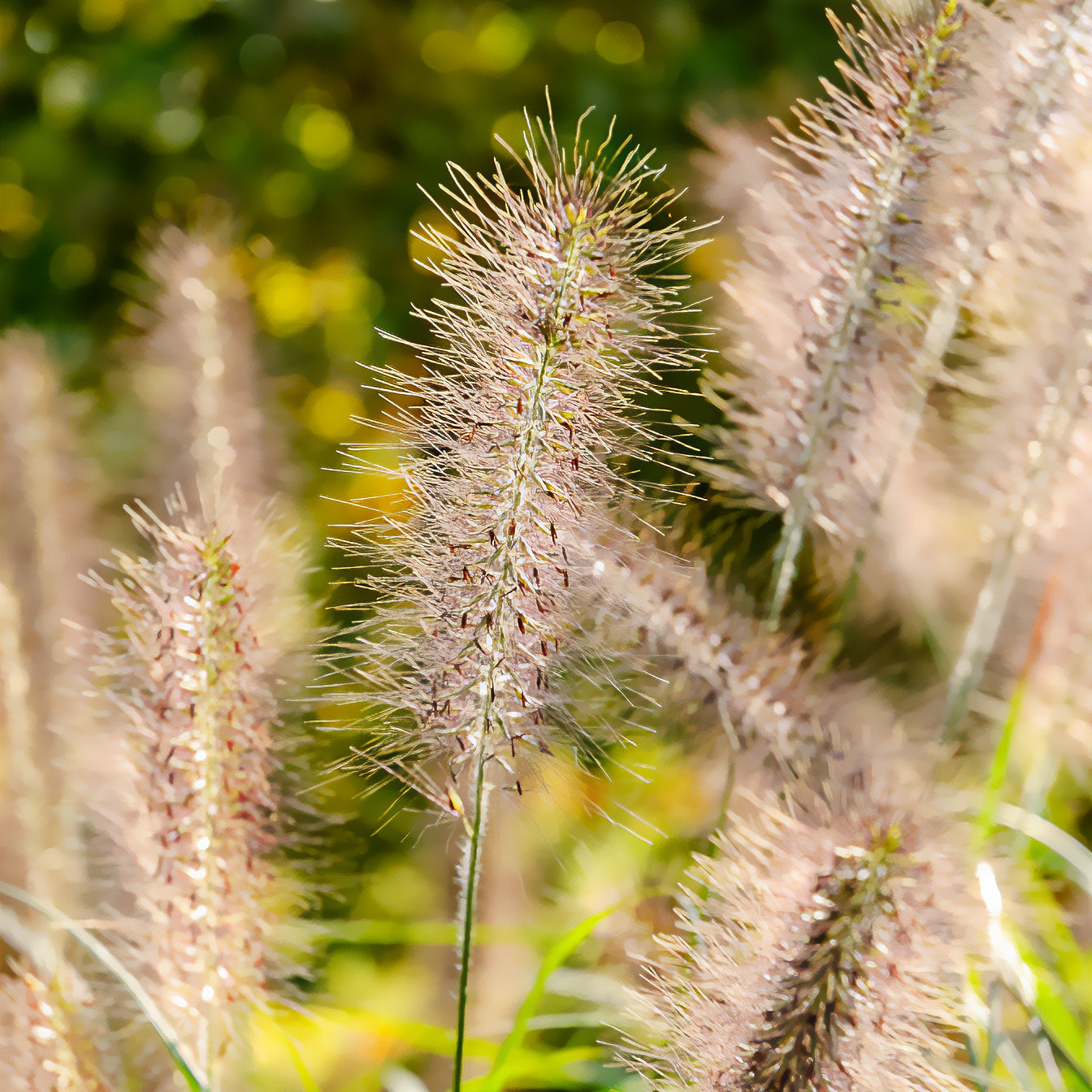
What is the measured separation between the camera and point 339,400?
1148 mm

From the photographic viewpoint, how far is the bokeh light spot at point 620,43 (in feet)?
3.50

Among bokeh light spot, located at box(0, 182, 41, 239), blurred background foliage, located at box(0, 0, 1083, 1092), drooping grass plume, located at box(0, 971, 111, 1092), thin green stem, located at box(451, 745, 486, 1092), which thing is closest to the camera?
thin green stem, located at box(451, 745, 486, 1092)

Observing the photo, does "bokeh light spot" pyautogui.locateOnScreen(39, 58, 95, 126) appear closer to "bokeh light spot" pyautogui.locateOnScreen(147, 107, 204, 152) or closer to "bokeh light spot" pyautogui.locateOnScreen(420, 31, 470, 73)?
"bokeh light spot" pyautogui.locateOnScreen(147, 107, 204, 152)

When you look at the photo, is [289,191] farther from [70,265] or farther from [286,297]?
[70,265]

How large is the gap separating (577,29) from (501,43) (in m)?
0.09

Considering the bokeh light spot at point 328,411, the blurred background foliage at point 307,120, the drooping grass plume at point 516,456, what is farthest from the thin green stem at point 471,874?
the bokeh light spot at point 328,411

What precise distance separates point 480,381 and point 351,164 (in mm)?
844

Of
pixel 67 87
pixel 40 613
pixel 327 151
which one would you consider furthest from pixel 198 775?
pixel 67 87

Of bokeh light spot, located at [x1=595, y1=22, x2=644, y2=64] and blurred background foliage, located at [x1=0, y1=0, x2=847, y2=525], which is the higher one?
bokeh light spot, located at [x1=595, y1=22, x2=644, y2=64]

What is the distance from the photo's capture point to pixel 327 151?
110cm

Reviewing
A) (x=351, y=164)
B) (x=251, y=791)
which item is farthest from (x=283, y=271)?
(x=251, y=791)

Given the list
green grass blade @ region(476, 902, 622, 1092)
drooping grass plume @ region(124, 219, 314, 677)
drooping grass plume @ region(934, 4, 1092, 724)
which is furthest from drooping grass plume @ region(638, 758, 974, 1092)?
drooping grass plume @ region(124, 219, 314, 677)

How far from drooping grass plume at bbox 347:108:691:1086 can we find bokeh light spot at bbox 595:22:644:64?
31.0 inches

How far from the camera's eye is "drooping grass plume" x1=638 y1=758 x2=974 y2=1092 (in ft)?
1.15
